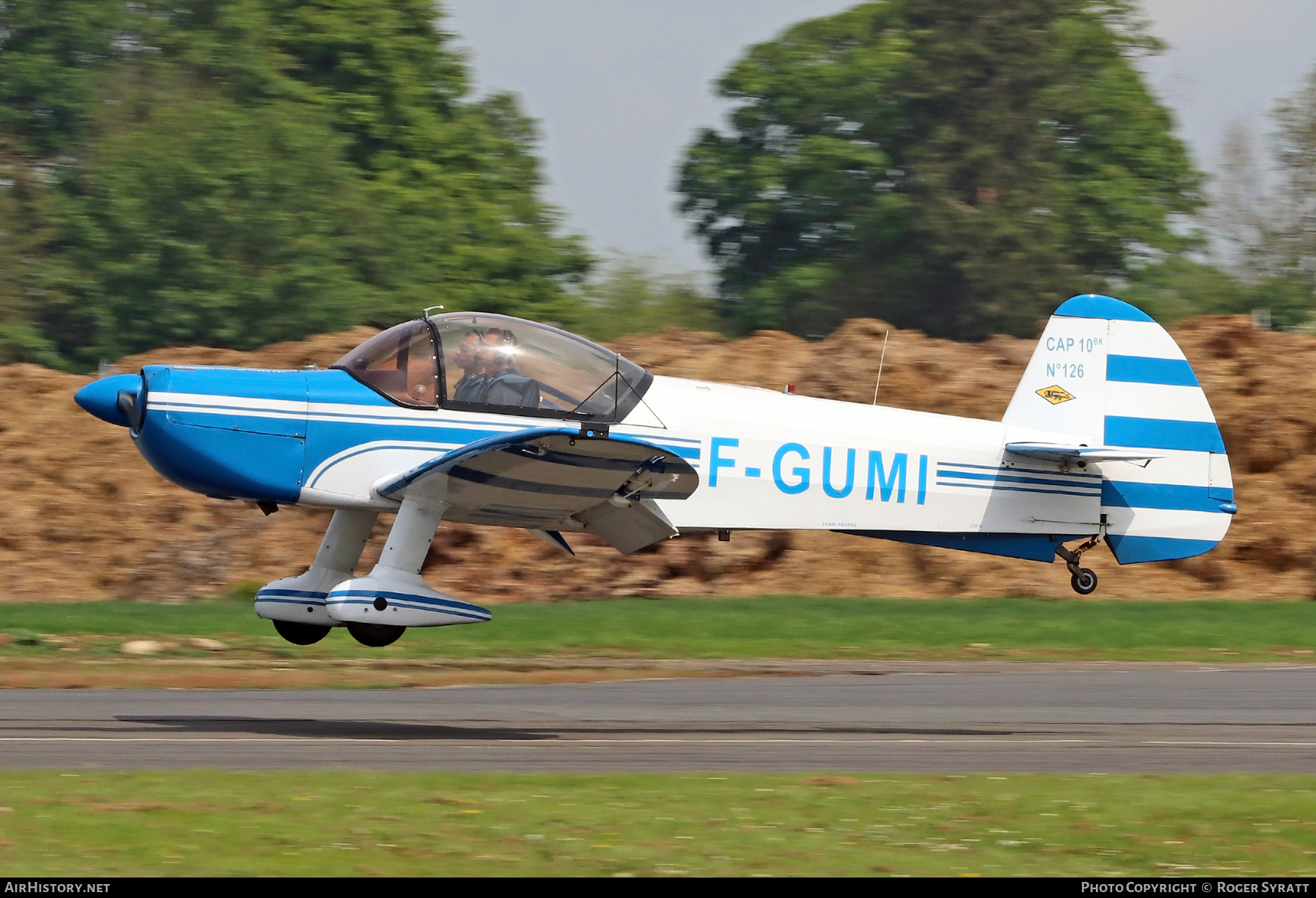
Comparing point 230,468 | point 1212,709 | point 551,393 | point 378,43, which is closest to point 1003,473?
point 1212,709

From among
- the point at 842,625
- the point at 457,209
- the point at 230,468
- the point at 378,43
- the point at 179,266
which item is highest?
the point at 378,43

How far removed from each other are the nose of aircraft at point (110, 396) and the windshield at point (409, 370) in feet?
4.63

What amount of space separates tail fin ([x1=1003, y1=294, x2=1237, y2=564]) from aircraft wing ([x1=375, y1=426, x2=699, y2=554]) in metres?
3.52

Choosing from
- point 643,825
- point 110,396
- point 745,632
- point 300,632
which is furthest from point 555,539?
point 643,825

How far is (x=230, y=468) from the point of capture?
9.65m

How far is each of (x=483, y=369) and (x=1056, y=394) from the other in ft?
15.4

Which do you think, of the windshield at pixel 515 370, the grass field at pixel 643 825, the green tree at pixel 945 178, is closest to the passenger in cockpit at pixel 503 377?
the windshield at pixel 515 370

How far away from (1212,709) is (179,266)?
66.2ft

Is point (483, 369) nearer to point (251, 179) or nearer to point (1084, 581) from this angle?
point (1084, 581)

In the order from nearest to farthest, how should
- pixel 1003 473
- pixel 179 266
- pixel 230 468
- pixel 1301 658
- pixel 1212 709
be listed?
pixel 230 468 < pixel 1212 709 < pixel 1003 473 < pixel 1301 658 < pixel 179 266

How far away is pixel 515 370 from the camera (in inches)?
387

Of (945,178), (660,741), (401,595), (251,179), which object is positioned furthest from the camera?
(945,178)

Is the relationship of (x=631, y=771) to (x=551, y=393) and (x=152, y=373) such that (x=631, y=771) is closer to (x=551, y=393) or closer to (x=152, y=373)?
(x=551, y=393)

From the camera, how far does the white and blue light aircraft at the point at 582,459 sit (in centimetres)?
954
